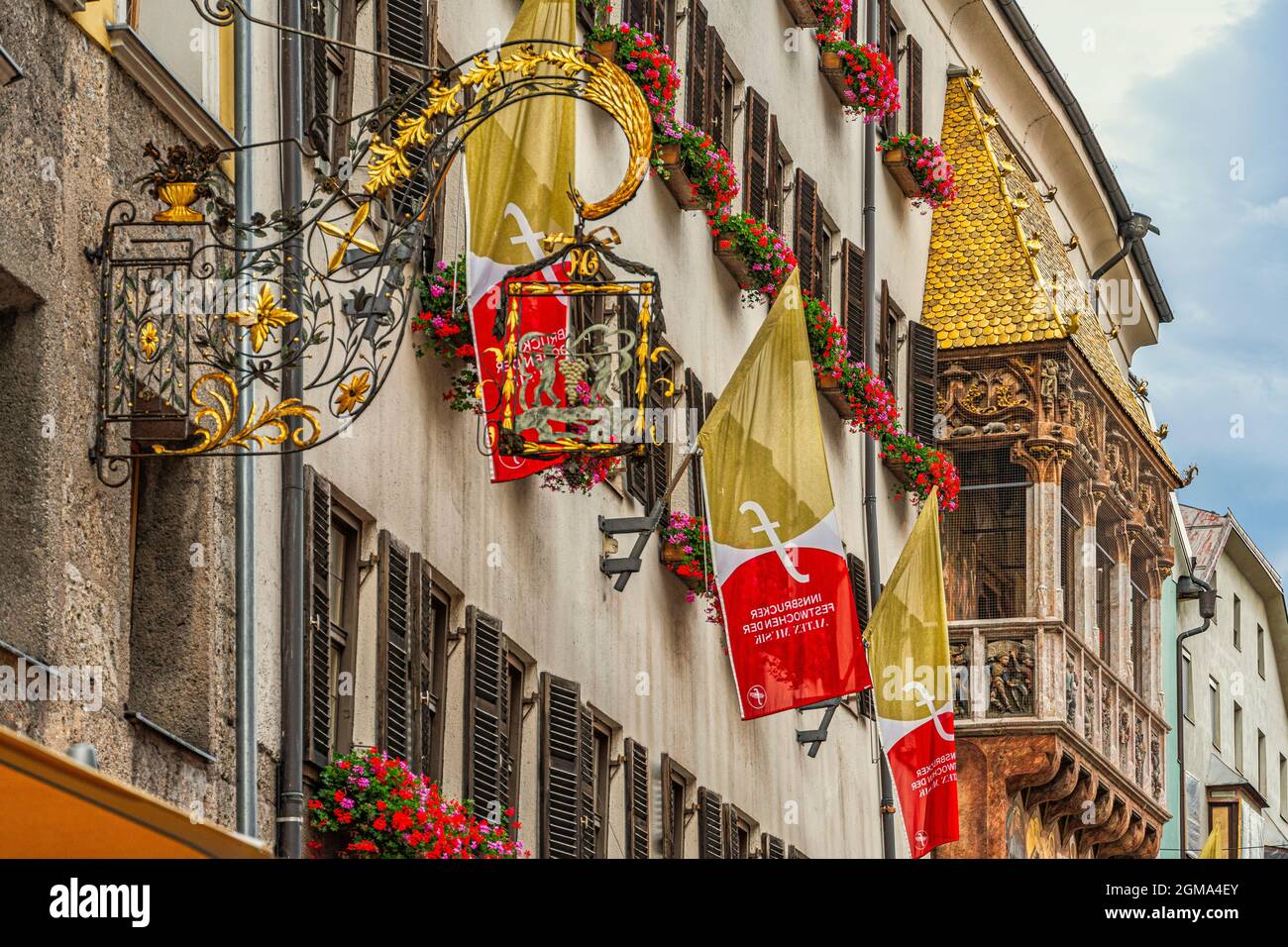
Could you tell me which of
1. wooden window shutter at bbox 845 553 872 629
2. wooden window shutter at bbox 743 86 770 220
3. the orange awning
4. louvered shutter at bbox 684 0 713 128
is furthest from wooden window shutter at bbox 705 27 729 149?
the orange awning

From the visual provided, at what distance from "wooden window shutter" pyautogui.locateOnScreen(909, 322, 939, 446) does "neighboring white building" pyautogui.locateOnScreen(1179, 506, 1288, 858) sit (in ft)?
44.3

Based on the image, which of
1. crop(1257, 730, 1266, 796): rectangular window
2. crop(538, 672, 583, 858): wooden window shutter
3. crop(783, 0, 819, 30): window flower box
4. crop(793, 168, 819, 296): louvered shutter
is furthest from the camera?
crop(1257, 730, 1266, 796): rectangular window

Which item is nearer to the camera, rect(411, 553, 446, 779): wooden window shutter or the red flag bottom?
rect(411, 553, 446, 779): wooden window shutter

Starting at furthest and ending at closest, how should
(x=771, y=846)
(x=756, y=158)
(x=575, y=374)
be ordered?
(x=756, y=158), (x=771, y=846), (x=575, y=374)

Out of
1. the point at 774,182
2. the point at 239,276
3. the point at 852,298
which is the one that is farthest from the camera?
the point at 852,298

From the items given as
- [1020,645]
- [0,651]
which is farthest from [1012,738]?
[0,651]

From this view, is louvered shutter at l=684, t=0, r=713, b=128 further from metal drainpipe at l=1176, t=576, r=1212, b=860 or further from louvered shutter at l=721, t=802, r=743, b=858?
metal drainpipe at l=1176, t=576, r=1212, b=860

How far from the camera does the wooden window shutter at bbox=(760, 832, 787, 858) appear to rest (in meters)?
25.5

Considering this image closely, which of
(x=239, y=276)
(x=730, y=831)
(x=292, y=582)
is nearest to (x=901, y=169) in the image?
(x=730, y=831)

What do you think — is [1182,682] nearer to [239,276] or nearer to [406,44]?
[406,44]

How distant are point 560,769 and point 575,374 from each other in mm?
7761

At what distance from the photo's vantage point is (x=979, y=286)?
32.1 meters

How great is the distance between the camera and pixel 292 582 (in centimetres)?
1537
